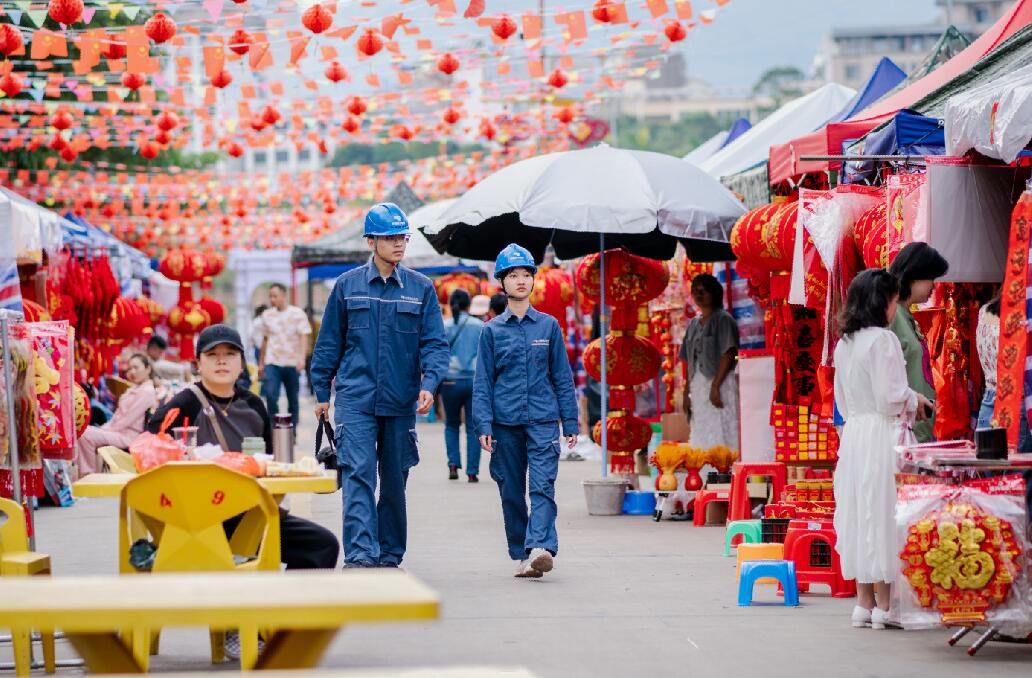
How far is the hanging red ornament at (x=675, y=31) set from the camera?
15.5 m

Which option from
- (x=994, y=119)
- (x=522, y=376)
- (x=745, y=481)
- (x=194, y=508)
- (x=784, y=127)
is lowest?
(x=745, y=481)

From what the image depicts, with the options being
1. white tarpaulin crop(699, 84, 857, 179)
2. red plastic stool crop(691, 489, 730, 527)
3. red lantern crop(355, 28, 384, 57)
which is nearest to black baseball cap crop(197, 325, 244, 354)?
red plastic stool crop(691, 489, 730, 527)

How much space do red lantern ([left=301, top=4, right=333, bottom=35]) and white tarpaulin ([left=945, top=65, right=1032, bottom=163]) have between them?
23.7 feet

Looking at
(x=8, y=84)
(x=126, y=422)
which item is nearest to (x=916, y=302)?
(x=126, y=422)

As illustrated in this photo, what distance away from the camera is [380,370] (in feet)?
30.8

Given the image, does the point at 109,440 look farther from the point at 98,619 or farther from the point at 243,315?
the point at 243,315

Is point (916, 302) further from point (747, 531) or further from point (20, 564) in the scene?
point (20, 564)

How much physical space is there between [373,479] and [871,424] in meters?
2.85

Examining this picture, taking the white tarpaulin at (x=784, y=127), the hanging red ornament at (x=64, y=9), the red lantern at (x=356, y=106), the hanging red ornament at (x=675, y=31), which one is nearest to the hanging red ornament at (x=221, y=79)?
the hanging red ornament at (x=64, y=9)

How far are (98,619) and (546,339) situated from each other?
21.8 ft

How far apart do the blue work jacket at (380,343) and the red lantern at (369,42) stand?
639cm

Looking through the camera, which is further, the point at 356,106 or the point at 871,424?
the point at 356,106

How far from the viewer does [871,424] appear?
25.7 feet

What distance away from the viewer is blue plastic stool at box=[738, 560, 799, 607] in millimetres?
8820
